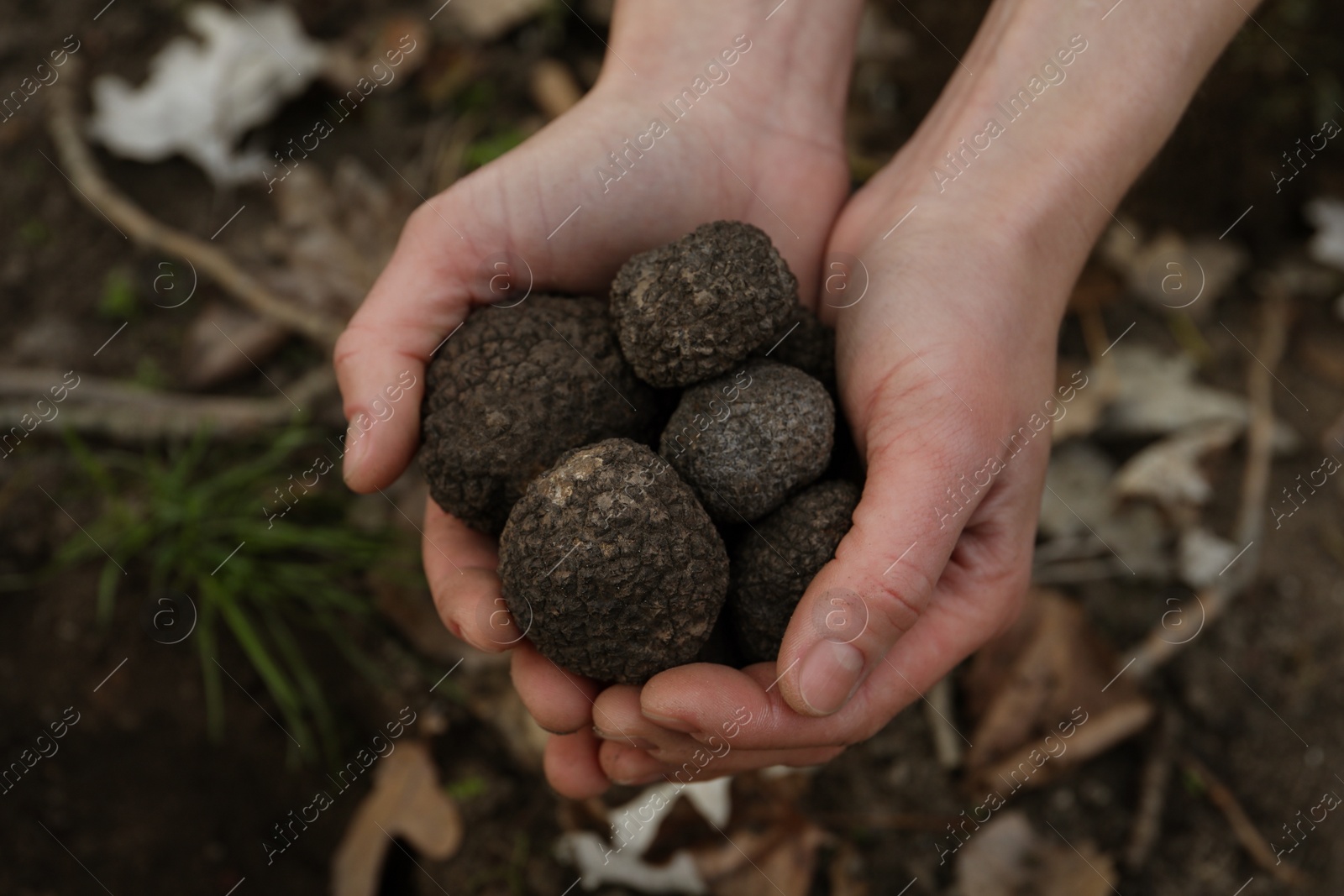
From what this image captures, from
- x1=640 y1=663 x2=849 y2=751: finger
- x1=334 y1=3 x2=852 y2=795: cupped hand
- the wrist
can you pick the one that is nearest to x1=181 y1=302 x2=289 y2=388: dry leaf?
x1=334 y1=3 x2=852 y2=795: cupped hand

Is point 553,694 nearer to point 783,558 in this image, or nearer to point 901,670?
point 783,558

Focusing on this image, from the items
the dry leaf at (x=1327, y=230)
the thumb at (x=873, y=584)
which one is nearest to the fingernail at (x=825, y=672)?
the thumb at (x=873, y=584)

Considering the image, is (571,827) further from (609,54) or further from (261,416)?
(609,54)

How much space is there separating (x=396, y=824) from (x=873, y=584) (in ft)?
5.04

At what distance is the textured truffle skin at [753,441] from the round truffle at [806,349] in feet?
0.48

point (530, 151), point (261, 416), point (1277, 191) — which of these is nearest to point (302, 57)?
point (261, 416)

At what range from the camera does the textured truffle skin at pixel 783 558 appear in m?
1.98

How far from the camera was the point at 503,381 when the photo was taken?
6.82 ft

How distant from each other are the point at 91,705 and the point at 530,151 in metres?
1.98

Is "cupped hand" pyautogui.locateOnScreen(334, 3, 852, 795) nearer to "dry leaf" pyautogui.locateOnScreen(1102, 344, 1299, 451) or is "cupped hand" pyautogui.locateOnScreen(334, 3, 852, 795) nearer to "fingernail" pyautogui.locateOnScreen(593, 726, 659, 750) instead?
"fingernail" pyautogui.locateOnScreen(593, 726, 659, 750)

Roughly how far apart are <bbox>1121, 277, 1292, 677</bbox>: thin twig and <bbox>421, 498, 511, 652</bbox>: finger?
1.92 m

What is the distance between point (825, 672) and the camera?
70.4 inches

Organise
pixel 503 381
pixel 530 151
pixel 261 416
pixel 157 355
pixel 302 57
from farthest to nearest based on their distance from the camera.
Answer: pixel 302 57, pixel 157 355, pixel 261 416, pixel 530 151, pixel 503 381

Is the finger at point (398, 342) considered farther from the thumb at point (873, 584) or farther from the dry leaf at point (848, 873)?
the dry leaf at point (848, 873)
